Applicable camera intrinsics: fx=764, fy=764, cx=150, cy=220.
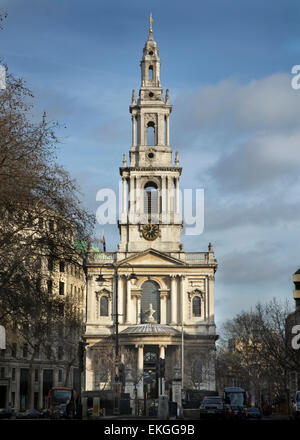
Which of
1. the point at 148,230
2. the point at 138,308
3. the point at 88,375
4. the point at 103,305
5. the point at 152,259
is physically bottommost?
the point at 88,375

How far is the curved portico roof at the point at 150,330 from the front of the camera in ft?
292

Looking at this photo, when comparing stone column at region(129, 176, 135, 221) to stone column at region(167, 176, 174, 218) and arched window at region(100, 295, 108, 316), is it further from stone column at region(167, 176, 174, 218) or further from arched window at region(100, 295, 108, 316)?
arched window at region(100, 295, 108, 316)

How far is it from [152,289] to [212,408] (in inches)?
1779

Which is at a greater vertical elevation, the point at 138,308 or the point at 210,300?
the point at 210,300

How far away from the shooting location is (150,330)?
89.5 m

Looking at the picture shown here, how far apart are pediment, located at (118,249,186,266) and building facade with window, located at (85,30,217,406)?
0.40ft

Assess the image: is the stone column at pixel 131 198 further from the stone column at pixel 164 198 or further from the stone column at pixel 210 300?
the stone column at pixel 210 300

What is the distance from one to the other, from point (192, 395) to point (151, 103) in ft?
134

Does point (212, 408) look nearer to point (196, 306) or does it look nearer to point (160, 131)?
point (196, 306)

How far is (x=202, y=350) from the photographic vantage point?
308 feet

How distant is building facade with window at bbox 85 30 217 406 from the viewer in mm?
91188

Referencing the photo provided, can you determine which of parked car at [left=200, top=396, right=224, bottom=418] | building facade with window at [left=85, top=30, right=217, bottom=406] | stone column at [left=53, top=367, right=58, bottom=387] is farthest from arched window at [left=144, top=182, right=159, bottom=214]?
parked car at [left=200, top=396, right=224, bottom=418]

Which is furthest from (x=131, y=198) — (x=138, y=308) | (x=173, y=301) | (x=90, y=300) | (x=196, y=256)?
(x=173, y=301)

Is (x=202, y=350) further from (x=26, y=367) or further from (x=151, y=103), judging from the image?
(x=151, y=103)
